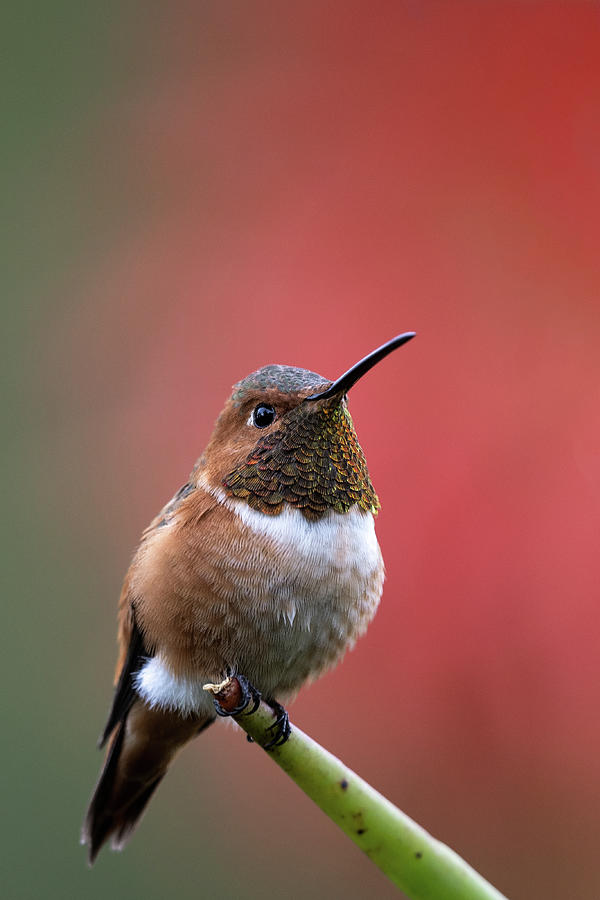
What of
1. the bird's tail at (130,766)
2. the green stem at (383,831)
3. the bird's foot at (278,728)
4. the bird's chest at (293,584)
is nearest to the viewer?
the green stem at (383,831)

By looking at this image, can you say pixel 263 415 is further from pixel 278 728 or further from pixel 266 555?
pixel 278 728

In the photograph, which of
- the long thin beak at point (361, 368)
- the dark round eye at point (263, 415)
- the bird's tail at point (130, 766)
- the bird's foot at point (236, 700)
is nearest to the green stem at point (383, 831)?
the bird's foot at point (236, 700)

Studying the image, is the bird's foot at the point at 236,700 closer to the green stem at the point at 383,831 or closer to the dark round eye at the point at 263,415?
the green stem at the point at 383,831

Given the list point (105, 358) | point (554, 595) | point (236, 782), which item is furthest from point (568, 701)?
point (105, 358)

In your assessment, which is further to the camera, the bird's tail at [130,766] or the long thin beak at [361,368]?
the bird's tail at [130,766]

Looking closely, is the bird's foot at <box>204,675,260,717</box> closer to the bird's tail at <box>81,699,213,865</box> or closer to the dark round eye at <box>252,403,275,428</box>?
the dark round eye at <box>252,403,275,428</box>
